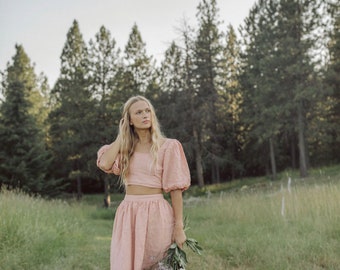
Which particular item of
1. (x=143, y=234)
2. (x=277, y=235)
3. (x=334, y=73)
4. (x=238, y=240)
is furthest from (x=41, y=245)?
(x=334, y=73)

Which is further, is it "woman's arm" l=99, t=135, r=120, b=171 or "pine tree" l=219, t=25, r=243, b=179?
"pine tree" l=219, t=25, r=243, b=179

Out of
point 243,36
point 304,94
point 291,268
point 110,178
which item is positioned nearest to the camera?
point 291,268

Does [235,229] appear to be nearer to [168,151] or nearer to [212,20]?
[168,151]

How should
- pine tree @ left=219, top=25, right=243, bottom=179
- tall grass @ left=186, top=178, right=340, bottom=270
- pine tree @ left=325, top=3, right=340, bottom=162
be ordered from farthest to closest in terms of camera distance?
1. pine tree @ left=219, top=25, right=243, bottom=179
2. pine tree @ left=325, top=3, right=340, bottom=162
3. tall grass @ left=186, top=178, right=340, bottom=270

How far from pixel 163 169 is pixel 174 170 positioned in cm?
9

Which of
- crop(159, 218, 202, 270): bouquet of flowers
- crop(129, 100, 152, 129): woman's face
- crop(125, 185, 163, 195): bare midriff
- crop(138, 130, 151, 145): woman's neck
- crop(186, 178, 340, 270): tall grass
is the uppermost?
crop(129, 100, 152, 129): woman's face

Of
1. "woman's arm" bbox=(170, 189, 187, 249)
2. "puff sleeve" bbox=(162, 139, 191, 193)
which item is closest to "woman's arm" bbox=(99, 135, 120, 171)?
"puff sleeve" bbox=(162, 139, 191, 193)

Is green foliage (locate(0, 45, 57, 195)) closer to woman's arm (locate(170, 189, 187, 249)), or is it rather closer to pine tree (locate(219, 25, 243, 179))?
pine tree (locate(219, 25, 243, 179))

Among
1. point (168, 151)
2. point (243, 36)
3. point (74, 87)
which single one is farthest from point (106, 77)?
point (168, 151)

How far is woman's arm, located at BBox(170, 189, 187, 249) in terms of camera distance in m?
2.92

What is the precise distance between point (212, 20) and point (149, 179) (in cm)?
2430

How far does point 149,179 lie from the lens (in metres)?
3.00

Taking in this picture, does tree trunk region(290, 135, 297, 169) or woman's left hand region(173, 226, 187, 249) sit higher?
tree trunk region(290, 135, 297, 169)

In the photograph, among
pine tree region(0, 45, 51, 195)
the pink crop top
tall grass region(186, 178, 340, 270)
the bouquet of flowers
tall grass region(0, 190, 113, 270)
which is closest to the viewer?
the bouquet of flowers
